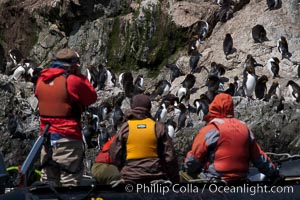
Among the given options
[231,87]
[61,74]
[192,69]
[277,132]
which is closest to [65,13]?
[192,69]

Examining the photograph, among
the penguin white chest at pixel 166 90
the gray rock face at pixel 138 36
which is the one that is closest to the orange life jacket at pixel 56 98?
the gray rock face at pixel 138 36

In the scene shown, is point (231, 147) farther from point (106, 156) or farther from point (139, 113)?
point (106, 156)

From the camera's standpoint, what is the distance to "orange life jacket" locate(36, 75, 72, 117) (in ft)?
24.4

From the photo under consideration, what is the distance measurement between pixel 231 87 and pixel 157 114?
2009mm

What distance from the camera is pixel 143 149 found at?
700 cm

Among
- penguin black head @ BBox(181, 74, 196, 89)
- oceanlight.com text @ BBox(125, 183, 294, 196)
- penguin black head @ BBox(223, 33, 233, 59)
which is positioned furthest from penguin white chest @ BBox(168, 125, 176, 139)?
oceanlight.com text @ BBox(125, 183, 294, 196)

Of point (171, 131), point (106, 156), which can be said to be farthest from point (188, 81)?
point (106, 156)

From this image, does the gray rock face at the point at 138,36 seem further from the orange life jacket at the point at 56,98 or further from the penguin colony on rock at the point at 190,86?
the orange life jacket at the point at 56,98

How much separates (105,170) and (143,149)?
0.33 metres

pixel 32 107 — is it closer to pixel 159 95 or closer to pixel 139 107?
pixel 159 95

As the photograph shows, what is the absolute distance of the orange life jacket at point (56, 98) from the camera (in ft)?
24.4

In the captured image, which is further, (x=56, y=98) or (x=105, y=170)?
(x=56, y=98)

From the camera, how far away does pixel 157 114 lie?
77.9 feet

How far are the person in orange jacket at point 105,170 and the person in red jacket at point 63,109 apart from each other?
258 mm
